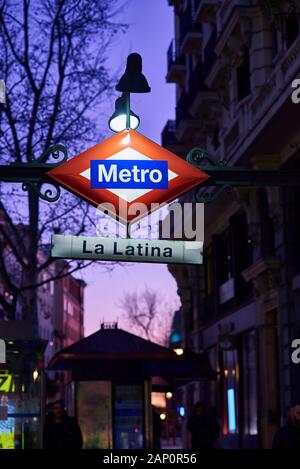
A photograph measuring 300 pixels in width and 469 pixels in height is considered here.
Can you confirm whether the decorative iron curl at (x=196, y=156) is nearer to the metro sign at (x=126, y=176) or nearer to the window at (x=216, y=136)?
the metro sign at (x=126, y=176)

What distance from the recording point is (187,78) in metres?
38.4

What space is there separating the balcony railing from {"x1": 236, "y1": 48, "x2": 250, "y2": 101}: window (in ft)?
9.20

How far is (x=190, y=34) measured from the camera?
34.9 m

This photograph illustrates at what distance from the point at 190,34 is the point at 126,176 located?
90.4 ft

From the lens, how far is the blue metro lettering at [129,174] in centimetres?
820

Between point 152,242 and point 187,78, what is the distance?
30.9m

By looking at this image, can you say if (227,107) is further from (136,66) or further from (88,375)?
(136,66)

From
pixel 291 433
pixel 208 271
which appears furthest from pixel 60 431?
pixel 208 271

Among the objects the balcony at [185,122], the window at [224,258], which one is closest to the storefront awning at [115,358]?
the window at [224,258]

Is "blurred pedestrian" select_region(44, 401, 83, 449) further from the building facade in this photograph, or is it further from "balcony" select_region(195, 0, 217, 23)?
"balcony" select_region(195, 0, 217, 23)

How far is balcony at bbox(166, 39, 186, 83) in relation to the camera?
128ft

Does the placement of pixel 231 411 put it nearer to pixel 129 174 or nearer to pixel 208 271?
pixel 208 271

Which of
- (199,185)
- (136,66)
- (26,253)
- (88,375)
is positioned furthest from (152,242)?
(26,253)

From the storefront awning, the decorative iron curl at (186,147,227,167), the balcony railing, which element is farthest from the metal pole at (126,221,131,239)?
the balcony railing
